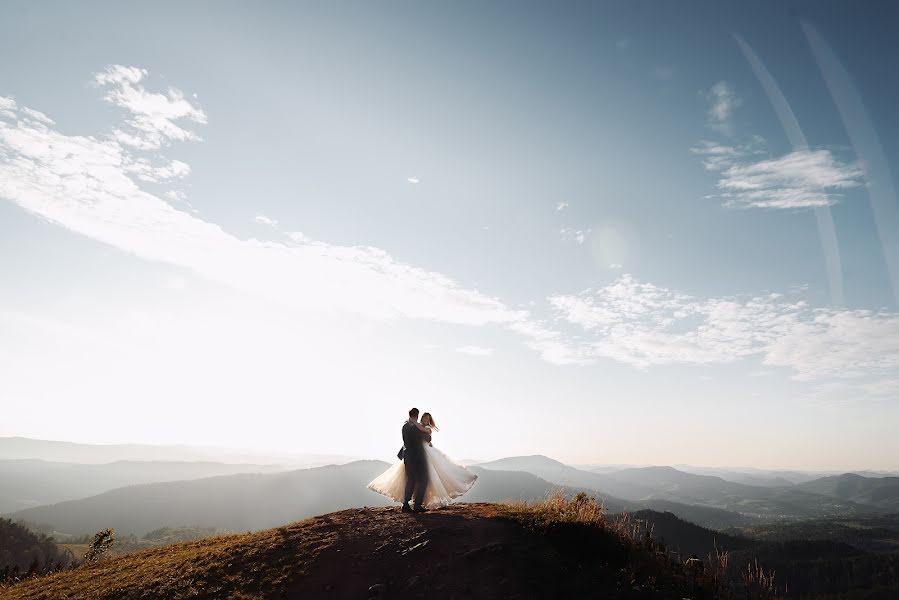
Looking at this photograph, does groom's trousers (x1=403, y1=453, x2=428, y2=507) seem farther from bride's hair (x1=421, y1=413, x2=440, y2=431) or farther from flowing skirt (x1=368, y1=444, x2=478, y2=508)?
bride's hair (x1=421, y1=413, x2=440, y2=431)

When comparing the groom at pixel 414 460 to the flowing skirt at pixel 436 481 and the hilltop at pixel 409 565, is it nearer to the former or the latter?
the flowing skirt at pixel 436 481

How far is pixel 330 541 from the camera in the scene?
517 inches

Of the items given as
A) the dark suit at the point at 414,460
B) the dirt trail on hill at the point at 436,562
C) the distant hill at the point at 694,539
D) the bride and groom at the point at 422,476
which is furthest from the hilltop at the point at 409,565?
the distant hill at the point at 694,539

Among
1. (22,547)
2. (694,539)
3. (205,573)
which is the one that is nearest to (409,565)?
(205,573)

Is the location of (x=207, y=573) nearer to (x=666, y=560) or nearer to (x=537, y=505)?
(x=537, y=505)

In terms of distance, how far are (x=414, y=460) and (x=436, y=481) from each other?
1156 mm

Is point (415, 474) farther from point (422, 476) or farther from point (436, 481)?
point (436, 481)

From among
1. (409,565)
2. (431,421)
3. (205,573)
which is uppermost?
(431,421)

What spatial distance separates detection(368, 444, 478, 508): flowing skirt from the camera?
635 inches

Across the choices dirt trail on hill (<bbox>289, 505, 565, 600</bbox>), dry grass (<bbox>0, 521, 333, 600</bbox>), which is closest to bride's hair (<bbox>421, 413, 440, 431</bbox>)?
dirt trail on hill (<bbox>289, 505, 565, 600</bbox>)

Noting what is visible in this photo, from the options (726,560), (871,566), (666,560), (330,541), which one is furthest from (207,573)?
(871,566)

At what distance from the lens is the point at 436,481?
16344 mm

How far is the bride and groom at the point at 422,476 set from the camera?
52.5ft

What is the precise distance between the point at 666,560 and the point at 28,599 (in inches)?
728
